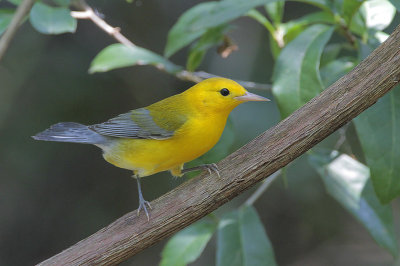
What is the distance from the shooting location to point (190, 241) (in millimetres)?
3402

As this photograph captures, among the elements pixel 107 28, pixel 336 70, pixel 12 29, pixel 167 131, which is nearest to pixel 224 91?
pixel 167 131

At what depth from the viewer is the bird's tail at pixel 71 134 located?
321cm

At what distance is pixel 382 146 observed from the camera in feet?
8.86

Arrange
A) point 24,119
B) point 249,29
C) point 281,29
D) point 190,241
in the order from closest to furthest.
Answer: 1. point 190,241
2. point 281,29
3. point 24,119
4. point 249,29

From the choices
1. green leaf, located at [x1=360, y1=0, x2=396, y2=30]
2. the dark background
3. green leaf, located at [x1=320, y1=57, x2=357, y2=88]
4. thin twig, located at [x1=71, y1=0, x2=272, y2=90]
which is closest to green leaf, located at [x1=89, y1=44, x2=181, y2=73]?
thin twig, located at [x1=71, y1=0, x2=272, y2=90]

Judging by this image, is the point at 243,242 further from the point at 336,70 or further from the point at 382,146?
the point at 336,70

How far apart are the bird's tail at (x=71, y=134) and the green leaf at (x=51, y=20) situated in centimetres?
59

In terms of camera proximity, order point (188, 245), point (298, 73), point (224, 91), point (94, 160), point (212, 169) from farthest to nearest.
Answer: point (94, 160) < point (188, 245) < point (224, 91) < point (298, 73) < point (212, 169)

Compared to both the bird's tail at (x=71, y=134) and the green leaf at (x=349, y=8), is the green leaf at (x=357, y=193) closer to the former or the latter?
the green leaf at (x=349, y=8)

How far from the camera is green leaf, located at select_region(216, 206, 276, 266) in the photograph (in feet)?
10.3

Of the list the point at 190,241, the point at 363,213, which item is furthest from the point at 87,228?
the point at 363,213

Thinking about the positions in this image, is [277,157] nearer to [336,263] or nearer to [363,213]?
[363,213]

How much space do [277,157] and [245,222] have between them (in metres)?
0.91

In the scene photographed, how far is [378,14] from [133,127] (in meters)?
1.65
